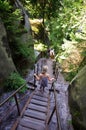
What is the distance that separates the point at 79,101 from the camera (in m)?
6.91

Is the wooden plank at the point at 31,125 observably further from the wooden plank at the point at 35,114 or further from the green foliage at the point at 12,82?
the green foliage at the point at 12,82

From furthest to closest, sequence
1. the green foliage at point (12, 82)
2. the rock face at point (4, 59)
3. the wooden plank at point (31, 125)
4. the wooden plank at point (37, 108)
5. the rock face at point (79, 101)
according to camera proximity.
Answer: the rock face at point (4, 59), the green foliage at point (12, 82), the wooden plank at point (37, 108), the rock face at point (79, 101), the wooden plank at point (31, 125)

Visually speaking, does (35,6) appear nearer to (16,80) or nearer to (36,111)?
(16,80)

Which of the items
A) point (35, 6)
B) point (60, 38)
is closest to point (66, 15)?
point (60, 38)

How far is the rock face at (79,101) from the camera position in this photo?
6.68 meters

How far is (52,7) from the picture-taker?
2688cm

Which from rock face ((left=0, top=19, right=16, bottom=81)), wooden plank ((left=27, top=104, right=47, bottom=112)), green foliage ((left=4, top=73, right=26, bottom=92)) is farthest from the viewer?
rock face ((left=0, top=19, right=16, bottom=81))

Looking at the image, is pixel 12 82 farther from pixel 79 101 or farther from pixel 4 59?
pixel 79 101

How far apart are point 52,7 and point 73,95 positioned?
69.7 ft

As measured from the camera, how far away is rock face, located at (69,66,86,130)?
6.68 metres

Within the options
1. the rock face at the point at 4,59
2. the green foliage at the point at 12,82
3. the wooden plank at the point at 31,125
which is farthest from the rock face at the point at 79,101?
the rock face at the point at 4,59

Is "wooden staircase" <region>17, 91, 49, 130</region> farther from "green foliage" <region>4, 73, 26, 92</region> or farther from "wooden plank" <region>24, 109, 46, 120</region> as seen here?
"green foliage" <region>4, 73, 26, 92</region>

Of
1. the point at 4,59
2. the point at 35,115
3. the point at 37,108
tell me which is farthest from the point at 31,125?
the point at 4,59

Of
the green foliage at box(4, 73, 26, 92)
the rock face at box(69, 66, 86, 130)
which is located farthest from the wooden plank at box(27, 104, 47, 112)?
the green foliage at box(4, 73, 26, 92)
